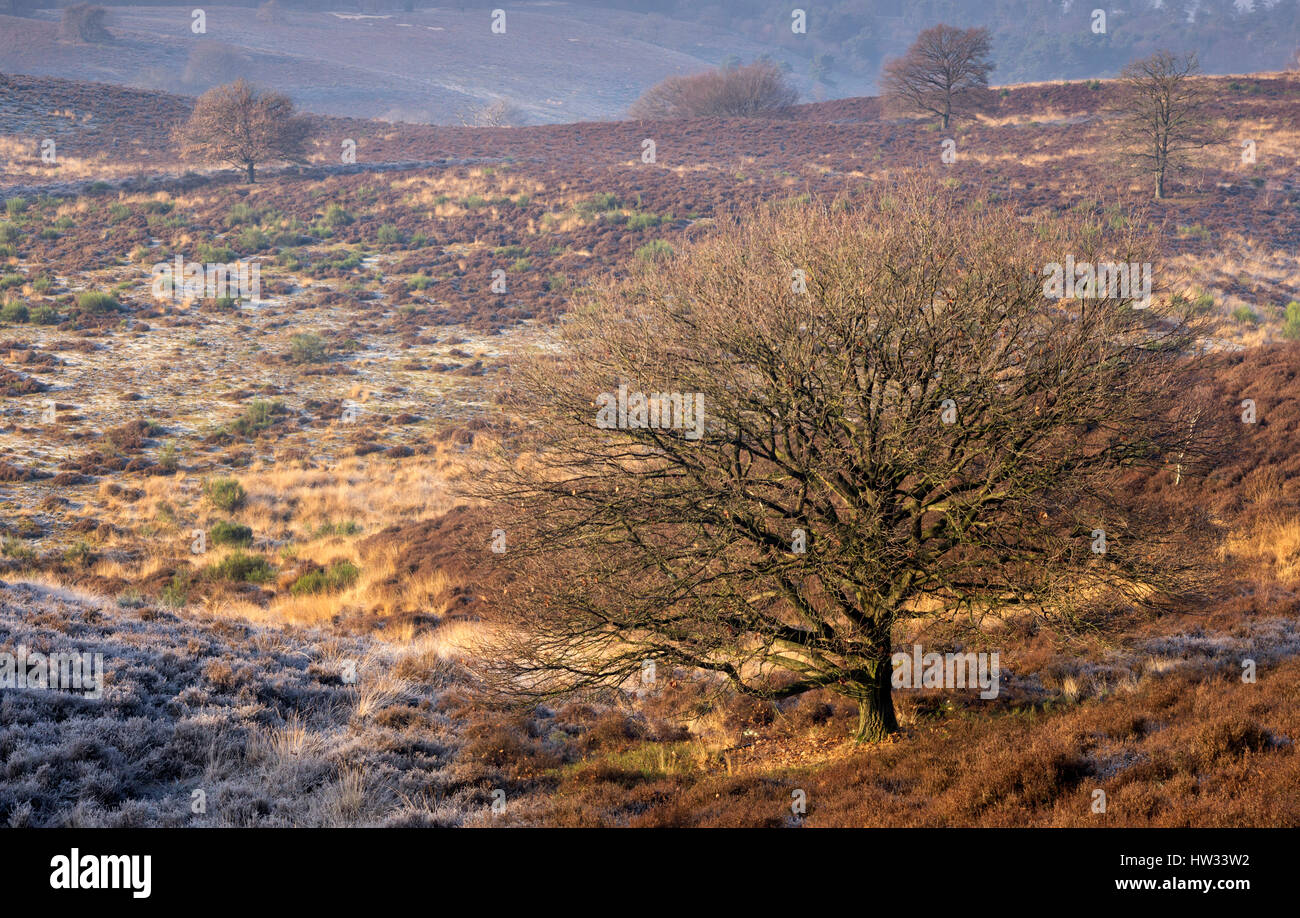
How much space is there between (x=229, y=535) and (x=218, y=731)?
39.3 feet

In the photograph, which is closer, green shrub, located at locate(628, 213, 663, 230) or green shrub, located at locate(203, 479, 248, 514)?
green shrub, located at locate(203, 479, 248, 514)

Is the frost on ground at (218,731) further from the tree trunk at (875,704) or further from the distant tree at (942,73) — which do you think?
the distant tree at (942,73)

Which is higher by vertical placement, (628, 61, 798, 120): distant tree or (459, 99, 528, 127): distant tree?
(459, 99, 528, 127): distant tree

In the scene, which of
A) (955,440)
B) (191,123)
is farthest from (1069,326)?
(191,123)

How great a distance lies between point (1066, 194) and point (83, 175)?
5497cm

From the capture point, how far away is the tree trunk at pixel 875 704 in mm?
10047

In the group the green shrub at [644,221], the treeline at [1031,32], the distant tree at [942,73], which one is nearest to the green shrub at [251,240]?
the green shrub at [644,221]

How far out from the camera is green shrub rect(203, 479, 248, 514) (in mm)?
22359

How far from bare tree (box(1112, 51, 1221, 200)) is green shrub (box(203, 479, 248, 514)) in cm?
4187

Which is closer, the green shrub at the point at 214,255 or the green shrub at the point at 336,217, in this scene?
the green shrub at the point at 214,255

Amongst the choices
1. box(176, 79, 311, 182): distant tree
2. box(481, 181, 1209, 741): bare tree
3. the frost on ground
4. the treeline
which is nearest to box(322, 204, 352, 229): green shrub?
box(176, 79, 311, 182): distant tree

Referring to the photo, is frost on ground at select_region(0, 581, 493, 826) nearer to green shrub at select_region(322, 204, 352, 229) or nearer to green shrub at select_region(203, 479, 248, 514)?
green shrub at select_region(203, 479, 248, 514)

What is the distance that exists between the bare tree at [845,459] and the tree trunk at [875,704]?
3 cm

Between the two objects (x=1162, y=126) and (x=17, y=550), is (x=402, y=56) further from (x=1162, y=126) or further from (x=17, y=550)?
(x=17, y=550)
